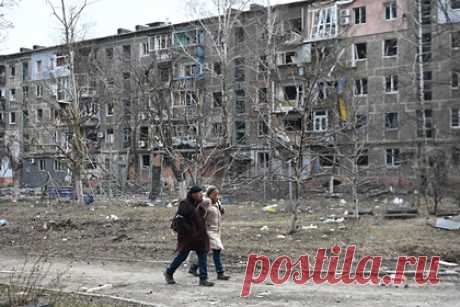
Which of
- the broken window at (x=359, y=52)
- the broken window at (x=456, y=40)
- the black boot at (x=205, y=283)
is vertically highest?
the broken window at (x=359, y=52)

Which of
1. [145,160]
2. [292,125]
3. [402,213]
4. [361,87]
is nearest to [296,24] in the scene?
[361,87]

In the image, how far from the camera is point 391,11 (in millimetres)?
45406

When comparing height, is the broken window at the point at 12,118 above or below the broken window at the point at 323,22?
below

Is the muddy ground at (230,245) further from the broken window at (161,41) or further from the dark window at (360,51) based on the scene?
the broken window at (161,41)

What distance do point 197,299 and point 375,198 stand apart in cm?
2854

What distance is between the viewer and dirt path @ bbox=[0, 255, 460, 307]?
9695 millimetres

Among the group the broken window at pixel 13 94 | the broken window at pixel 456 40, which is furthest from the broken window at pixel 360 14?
the broken window at pixel 13 94

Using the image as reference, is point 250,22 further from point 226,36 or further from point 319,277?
point 319,277

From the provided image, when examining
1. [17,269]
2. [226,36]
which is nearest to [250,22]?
[226,36]

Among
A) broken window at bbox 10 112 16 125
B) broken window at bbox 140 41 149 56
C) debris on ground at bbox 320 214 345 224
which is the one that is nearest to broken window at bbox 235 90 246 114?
broken window at bbox 140 41 149 56

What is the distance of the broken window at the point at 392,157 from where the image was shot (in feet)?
142

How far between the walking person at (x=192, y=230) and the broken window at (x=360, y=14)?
38.2 meters

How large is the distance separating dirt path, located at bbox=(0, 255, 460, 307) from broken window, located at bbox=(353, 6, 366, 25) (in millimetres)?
37227

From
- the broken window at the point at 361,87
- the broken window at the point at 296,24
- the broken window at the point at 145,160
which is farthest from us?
the broken window at the point at 145,160
